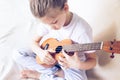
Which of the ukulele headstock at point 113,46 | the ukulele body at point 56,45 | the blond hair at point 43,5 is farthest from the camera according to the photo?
the ukulele body at point 56,45

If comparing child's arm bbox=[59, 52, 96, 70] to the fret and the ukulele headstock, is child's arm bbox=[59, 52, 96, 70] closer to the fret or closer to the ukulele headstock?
the fret

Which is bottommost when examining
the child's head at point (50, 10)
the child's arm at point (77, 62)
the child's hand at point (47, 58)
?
the child's arm at point (77, 62)

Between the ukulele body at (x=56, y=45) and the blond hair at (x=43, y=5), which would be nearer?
the blond hair at (x=43, y=5)

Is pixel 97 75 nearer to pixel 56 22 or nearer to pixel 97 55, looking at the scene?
pixel 97 55

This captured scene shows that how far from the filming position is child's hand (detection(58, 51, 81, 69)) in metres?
0.97

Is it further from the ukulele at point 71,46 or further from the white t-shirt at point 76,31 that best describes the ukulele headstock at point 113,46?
the white t-shirt at point 76,31

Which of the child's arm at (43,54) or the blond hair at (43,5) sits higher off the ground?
the blond hair at (43,5)

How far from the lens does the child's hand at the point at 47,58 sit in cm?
107

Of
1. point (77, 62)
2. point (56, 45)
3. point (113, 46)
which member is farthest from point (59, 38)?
point (113, 46)

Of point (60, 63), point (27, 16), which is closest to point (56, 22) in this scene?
point (60, 63)

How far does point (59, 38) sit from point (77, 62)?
5.8 inches

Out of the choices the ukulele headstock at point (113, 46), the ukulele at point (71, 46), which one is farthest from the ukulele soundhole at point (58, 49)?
the ukulele headstock at point (113, 46)

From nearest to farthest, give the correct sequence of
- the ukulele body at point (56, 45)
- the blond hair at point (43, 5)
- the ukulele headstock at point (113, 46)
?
the ukulele headstock at point (113, 46)
the blond hair at point (43, 5)
the ukulele body at point (56, 45)

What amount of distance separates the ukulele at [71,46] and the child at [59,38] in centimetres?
2
